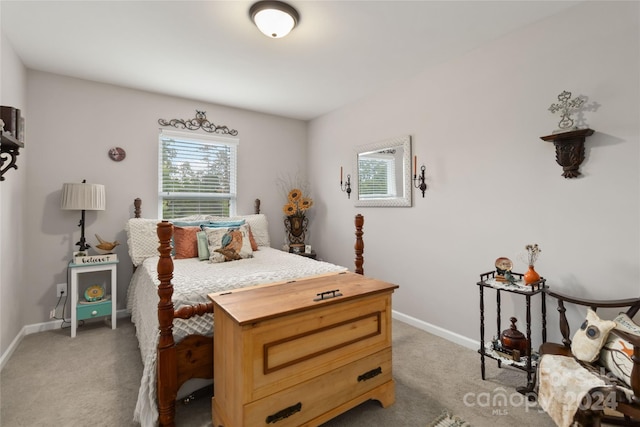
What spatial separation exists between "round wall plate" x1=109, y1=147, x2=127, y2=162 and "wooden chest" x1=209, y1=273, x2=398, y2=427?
8.23ft

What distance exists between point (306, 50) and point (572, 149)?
6.94 feet

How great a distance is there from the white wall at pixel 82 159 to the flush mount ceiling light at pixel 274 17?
2.01m

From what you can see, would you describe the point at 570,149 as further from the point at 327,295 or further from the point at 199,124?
the point at 199,124

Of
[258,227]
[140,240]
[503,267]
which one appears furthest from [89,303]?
[503,267]

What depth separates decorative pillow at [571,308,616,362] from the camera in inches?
60.0

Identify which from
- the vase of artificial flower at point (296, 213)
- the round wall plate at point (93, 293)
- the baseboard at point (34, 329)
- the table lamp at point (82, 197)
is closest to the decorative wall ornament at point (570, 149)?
the vase of artificial flower at point (296, 213)

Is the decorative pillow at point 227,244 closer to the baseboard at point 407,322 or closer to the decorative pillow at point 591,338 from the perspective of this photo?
the baseboard at point 407,322

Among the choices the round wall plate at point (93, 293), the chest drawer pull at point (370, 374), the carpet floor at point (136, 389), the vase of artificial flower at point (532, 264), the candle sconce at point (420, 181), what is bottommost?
the carpet floor at point (136, 389)

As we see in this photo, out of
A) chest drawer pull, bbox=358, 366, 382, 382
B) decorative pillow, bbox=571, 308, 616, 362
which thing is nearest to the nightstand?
chest drawer pull, bbox=358, 366, 382, 382

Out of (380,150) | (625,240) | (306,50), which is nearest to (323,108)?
(380,150)

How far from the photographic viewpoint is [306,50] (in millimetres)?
2533

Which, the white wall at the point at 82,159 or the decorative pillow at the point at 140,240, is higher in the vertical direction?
the white wall at the point at 82,159

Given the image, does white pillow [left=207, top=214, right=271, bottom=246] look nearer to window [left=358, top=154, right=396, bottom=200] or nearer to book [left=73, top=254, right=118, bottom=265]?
book [left=73, top=254, right=118, bottom=265]

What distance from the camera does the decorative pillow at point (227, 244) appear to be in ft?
9.27
